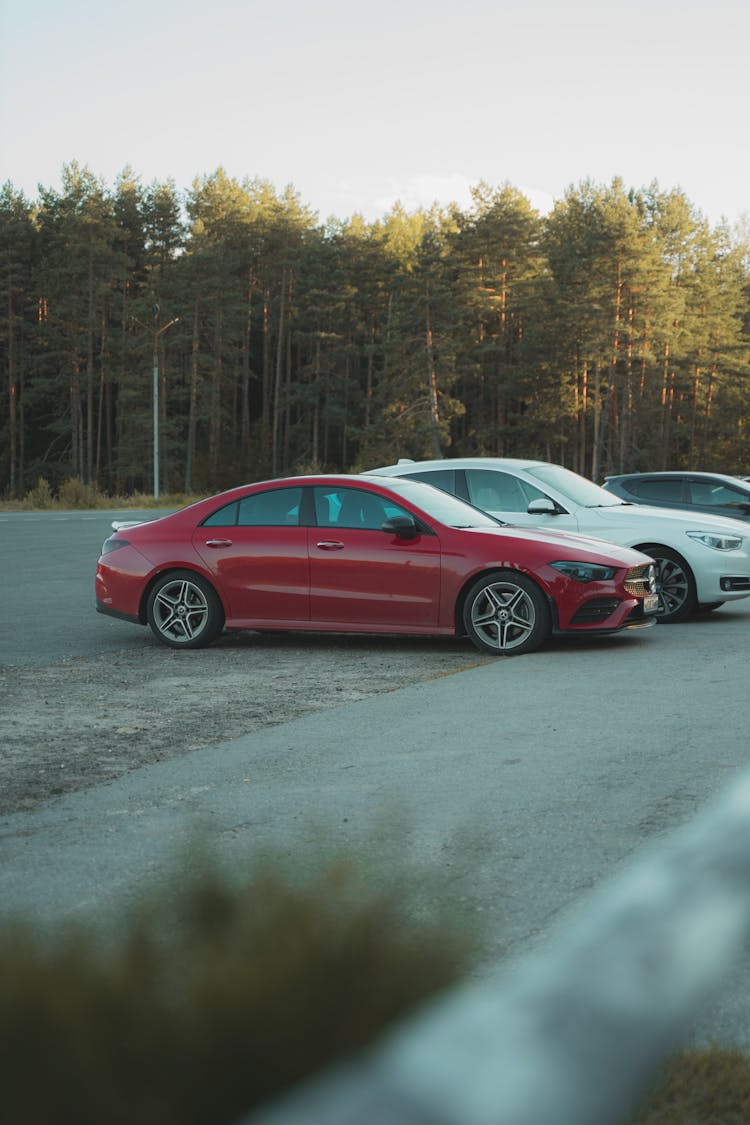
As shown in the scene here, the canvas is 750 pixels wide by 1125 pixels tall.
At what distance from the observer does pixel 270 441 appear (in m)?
90.3

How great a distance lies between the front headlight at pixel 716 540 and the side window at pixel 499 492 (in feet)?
5.25

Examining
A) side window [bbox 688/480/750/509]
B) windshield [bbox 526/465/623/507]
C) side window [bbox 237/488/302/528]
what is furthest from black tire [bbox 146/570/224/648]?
side window [bbox 688/480/750/509]

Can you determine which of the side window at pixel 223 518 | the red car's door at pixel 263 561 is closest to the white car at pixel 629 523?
the red car's door at pixel 263 561

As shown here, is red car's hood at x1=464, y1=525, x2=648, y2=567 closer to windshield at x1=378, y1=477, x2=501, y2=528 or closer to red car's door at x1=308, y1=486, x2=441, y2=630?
windshield at x1=378, y1=477, x2=501, y2=528

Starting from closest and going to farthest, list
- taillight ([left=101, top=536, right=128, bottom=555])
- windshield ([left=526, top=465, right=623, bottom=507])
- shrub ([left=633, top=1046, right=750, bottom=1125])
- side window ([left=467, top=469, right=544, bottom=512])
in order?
shrub ([left=633, top=1046, right=750, bottom=1125]) → taillight ([left=101, top=536, right=128, bottom=555]) → side window ([left=467, top=469, right=544, bottom=512]) → windshield ([left=526, top=465, right=623, bottom=507])

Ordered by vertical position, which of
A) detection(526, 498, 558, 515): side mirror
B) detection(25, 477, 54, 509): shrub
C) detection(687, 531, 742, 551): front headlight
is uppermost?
detection(25, 477, 54, 509): shrub

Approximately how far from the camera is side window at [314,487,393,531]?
1161 centimetres

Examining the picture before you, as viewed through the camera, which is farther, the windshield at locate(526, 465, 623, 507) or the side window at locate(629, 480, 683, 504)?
the side window at locate(629, 480, 683, 504)

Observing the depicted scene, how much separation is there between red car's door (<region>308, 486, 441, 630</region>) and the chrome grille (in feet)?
5.28

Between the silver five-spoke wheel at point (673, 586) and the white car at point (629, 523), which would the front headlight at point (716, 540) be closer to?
the white car at point (629, 523)

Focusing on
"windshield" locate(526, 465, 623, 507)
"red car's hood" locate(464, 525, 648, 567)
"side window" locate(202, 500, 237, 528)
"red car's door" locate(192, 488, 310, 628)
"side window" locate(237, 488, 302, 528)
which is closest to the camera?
"red car's hood" locate(464, 525, 648, 567)

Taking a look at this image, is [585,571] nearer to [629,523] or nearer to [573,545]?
[573,545]

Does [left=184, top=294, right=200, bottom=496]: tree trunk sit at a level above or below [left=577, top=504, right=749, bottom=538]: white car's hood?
above

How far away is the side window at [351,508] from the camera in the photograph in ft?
38.1
